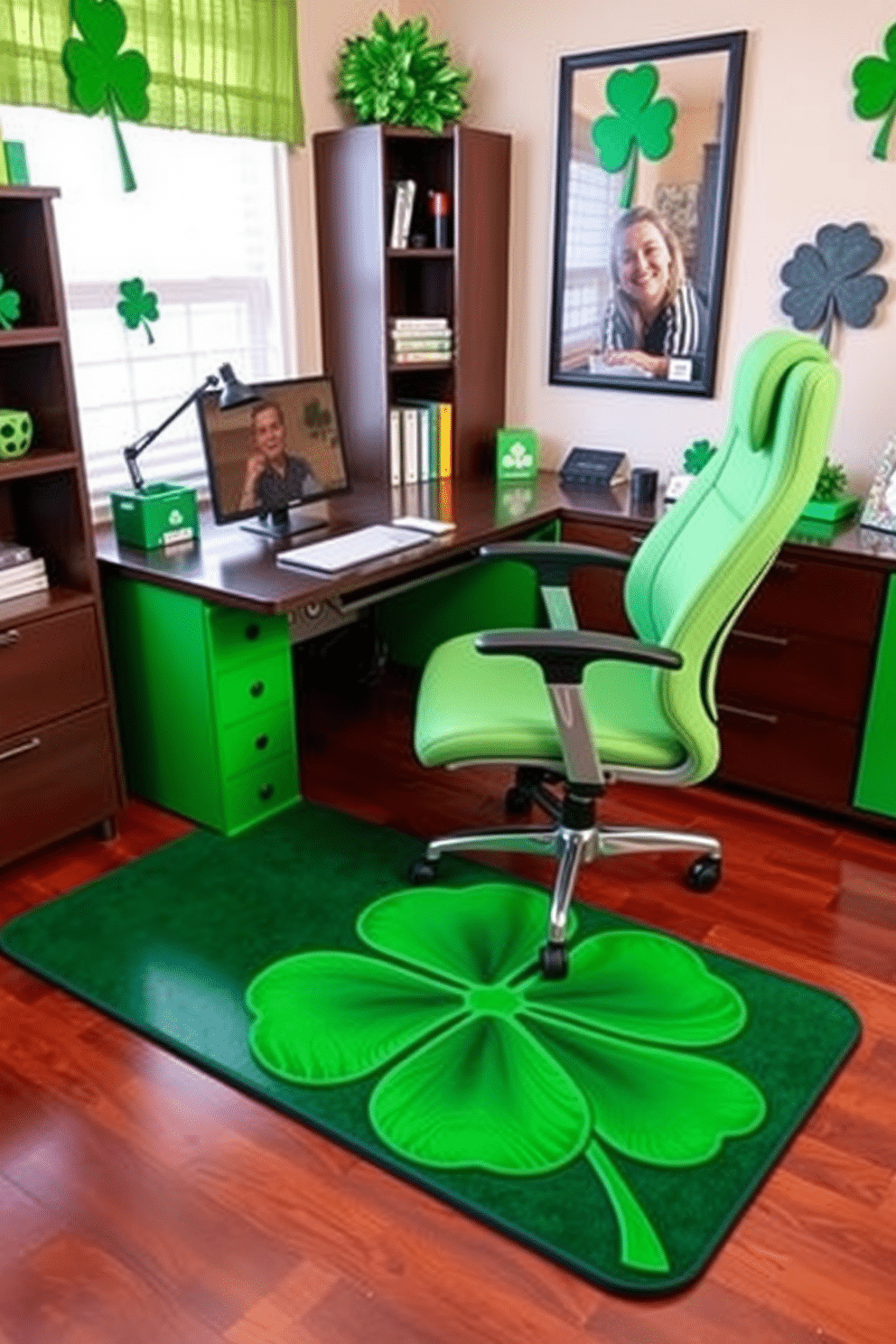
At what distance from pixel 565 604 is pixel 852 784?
0.84 meters

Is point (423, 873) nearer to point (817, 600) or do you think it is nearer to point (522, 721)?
point (522, 721)

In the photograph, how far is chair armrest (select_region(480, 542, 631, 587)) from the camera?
232 cm

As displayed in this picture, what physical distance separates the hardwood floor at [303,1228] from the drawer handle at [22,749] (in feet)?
1.43

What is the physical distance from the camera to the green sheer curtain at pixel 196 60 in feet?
7.55

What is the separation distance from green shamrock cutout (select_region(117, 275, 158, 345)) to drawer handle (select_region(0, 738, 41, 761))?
1129 millimetres

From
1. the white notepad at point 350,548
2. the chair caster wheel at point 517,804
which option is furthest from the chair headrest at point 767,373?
the chair caster wheel at point 517,804

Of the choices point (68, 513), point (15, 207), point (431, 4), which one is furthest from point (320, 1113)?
point (431, 4)

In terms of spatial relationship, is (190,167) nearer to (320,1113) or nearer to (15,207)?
(15,207)

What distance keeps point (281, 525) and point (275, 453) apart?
174 mm

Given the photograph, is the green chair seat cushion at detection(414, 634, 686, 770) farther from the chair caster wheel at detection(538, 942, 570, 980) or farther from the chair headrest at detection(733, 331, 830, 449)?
the chair headrest at detection(733, 331, 830, 449)

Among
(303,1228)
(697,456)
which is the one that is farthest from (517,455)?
(303,1228)

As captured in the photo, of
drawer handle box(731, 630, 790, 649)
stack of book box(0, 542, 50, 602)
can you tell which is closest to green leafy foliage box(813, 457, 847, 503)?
drawer handle box(731, 630, 790, 649)

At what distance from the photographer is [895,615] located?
237 centimetres

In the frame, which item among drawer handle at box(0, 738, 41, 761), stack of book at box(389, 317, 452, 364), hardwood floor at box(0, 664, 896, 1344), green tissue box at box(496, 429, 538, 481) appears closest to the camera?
hardwood floor at box(0, 664, 896, 1344)
